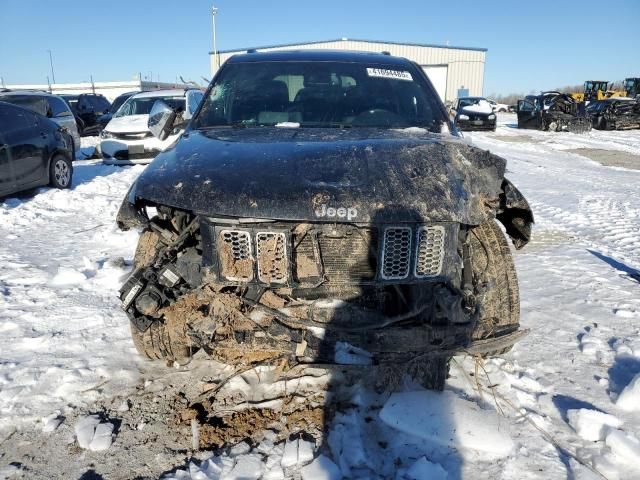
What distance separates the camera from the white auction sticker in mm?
3541

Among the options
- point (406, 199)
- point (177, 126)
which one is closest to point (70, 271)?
point (177, 126)

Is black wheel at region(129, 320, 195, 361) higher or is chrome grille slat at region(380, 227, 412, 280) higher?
chrome grille slat at region(380, 227, 412, 280)

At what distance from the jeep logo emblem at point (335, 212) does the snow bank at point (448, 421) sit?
1009 millimetres

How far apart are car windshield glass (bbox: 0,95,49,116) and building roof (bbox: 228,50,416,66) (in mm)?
7961

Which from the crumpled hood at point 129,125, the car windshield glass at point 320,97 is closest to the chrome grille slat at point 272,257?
the car windshield glass at point 320,97

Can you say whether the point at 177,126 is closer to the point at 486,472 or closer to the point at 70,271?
the point at 70,271

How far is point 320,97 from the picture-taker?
10.9 ft

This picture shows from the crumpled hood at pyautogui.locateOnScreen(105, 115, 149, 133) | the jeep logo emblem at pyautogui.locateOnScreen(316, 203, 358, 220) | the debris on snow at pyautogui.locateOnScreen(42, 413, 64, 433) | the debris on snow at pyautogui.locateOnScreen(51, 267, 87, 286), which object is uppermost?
the crumpled hood at pyautogui.locateOnScreen(105, 115, 149, 133)

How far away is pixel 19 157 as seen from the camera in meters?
7.13

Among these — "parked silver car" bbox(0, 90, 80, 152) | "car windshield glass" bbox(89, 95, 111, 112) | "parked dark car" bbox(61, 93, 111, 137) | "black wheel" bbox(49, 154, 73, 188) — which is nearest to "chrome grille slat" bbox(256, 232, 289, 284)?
"black wheel" bbox(49, 154, 73, 188)

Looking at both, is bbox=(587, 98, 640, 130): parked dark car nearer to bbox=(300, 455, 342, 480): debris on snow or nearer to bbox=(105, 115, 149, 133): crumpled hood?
bbox=(105, 115, 149, 133): crumpled hood

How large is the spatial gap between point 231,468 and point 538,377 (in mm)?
1796


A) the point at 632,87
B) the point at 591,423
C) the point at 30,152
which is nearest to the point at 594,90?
the point at 632,87

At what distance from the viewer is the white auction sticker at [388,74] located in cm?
354
